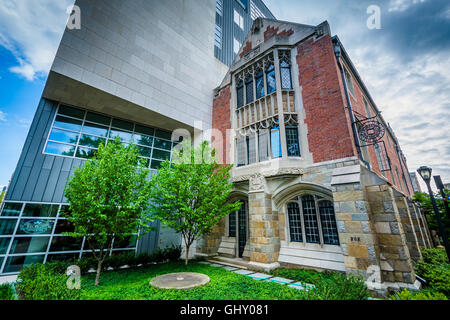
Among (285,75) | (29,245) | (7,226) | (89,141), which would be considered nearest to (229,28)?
(285,75)

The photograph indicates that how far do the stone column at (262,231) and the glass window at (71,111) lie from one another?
419 inches

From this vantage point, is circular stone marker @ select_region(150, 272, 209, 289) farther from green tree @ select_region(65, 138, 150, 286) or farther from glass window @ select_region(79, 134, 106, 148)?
glass window @ select_region(79, 134, 106, 148)

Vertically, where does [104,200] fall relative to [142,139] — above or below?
below

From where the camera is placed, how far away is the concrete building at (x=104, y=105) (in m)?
8.73

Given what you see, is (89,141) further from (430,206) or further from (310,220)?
(430,206)

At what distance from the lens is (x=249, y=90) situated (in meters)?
12.2

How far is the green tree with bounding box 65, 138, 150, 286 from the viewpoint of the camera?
652cm

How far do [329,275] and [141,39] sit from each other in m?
15.4

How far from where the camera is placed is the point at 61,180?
9.66 meters

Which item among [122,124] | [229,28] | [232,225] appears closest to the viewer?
[232,225]

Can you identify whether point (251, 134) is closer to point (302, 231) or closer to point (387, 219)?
point (302, 231)

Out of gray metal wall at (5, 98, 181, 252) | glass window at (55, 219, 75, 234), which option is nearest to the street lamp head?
gray metal wall at (5, 98, 181, 252)

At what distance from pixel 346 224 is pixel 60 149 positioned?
44.5 ft

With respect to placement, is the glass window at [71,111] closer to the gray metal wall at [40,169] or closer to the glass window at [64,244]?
the gray metal wall at [40,169]
